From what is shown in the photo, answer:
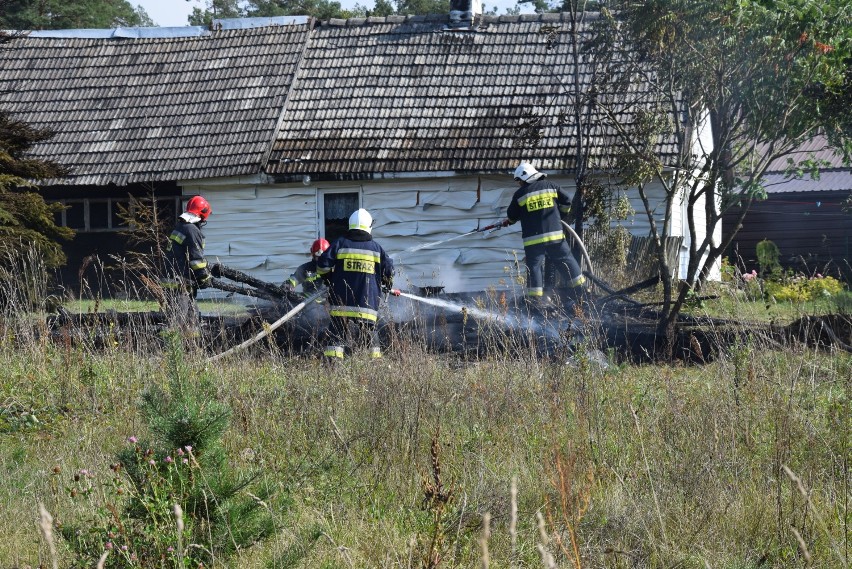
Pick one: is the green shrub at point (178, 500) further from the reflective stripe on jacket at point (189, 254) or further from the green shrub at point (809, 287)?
the green shrub at point (809, 287)

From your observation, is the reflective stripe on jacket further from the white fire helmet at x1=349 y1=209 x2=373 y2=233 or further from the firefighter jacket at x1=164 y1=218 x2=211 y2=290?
the white fire helmet at x1=349 y1=209 x2=373 y2=233

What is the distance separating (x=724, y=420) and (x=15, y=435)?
494 centimetres

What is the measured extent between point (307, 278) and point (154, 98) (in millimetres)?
10655

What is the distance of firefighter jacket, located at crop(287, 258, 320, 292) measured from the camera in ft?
37.8

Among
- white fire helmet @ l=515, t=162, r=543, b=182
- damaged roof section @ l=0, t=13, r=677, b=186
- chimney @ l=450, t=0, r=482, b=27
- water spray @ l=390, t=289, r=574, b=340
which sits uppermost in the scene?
chimney @ l=450, t=0, r=482, b=27

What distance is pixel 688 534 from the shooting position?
4773mm

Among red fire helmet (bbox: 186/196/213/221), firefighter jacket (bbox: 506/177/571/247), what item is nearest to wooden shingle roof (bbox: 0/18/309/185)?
red fire helmet (bbox: 186/196/213/221)

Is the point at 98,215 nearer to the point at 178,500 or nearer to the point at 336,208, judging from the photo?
the point at 336,208

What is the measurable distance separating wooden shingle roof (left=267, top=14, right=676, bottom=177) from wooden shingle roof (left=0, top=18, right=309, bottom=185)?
0.67 metres

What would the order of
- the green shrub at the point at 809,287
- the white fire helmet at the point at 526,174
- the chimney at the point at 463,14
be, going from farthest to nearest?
the chimney at the point at 463,14, the green shrub at the point at 809,287, the white fire helmet at the point at 526,174

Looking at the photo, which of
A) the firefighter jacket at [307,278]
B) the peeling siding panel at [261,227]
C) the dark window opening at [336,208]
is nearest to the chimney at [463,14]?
the dark window opening at [336,208]

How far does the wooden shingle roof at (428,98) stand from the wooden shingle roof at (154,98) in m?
0.67

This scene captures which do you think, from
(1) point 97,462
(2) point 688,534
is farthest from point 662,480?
(1) point 97,462

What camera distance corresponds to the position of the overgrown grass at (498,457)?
473 cm
